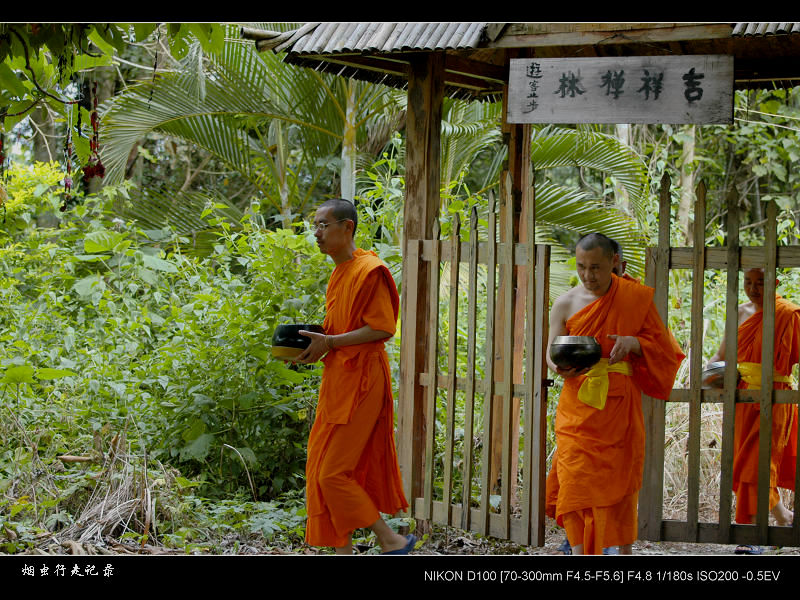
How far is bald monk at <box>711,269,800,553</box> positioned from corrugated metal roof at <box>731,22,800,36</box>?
5.41 ft

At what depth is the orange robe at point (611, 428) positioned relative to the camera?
4.46m

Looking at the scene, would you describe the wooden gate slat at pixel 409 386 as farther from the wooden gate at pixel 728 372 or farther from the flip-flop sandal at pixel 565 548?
the wooden gate at pixel 728 372

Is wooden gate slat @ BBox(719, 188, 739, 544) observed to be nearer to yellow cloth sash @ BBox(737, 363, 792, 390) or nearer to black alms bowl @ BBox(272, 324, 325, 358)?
yellow cloth sash @ BBox(737, 363, 792, 390)

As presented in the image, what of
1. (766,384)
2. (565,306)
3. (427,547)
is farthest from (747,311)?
(427,547)

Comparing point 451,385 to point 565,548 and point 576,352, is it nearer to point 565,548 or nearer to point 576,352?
point 576,352

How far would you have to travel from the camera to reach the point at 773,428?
5.37m

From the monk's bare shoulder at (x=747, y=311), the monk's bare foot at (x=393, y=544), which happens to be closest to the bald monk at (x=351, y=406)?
the monk's bare foot at (x=393, y=544)

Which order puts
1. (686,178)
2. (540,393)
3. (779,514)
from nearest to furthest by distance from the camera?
(540,393) < (779,514) < (686,178)

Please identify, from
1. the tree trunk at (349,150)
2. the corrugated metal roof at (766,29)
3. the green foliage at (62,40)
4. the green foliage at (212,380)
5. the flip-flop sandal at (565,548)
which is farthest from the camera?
the tree trunk at (349,150)

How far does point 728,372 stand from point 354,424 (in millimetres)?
2032

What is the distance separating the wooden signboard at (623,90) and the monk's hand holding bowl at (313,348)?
1.57m
